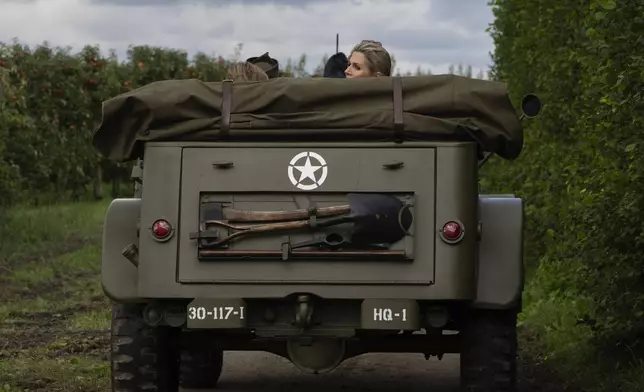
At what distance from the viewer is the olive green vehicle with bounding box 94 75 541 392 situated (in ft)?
24.8

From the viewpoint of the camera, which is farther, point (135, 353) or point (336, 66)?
point (336, 66)

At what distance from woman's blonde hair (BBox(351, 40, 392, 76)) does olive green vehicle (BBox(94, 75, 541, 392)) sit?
1.36 meters

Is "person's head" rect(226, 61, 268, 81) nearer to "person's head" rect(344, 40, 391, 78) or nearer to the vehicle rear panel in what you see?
"person's head" rect(344, 40, 391, 78)

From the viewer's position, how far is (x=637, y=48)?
27.8ft

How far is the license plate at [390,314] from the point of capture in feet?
24.6

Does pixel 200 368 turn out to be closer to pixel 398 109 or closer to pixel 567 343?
pixel 398 109

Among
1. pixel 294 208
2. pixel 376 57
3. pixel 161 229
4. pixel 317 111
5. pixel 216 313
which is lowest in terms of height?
pixel 216 313

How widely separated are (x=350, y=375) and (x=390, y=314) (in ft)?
9.24

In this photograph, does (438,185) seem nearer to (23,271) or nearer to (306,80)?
(306,80)

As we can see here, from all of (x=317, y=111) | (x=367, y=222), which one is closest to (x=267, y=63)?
(x=317, y=111)

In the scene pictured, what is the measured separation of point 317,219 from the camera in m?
7.57

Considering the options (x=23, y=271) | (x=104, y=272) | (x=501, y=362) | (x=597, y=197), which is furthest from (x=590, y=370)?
(x=23, y=271)

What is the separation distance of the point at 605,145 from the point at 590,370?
1.44m

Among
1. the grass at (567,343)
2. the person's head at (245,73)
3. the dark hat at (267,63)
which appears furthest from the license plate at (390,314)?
the dark hat at (267,63)
